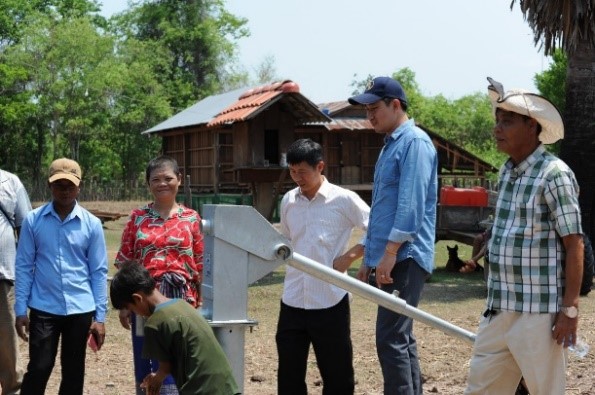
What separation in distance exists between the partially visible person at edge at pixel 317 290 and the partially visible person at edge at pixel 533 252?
1185 millimetres

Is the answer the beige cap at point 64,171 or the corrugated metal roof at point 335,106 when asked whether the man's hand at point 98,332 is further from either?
the corrugated metal roof at point 335,106

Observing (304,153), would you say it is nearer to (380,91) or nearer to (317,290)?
(380,91)

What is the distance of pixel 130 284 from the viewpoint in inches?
171

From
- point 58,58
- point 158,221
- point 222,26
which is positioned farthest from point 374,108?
point 222,26

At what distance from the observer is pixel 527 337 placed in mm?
4188

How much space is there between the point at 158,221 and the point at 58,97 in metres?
43.4

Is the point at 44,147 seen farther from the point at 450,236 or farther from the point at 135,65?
the point at 450,236

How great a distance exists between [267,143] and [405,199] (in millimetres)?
20452

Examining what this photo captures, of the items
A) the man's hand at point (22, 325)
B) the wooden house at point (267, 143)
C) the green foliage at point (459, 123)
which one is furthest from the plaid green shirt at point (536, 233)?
the green foliage at point (459, 123)

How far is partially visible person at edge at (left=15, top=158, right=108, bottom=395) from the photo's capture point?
5.56m

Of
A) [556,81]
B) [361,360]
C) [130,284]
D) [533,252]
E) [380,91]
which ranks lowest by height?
[361,360]

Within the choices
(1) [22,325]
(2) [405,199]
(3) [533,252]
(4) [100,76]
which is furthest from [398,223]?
(4) [100,76]

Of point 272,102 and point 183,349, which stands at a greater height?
point 272,102

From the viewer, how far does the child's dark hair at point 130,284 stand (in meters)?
4.34
